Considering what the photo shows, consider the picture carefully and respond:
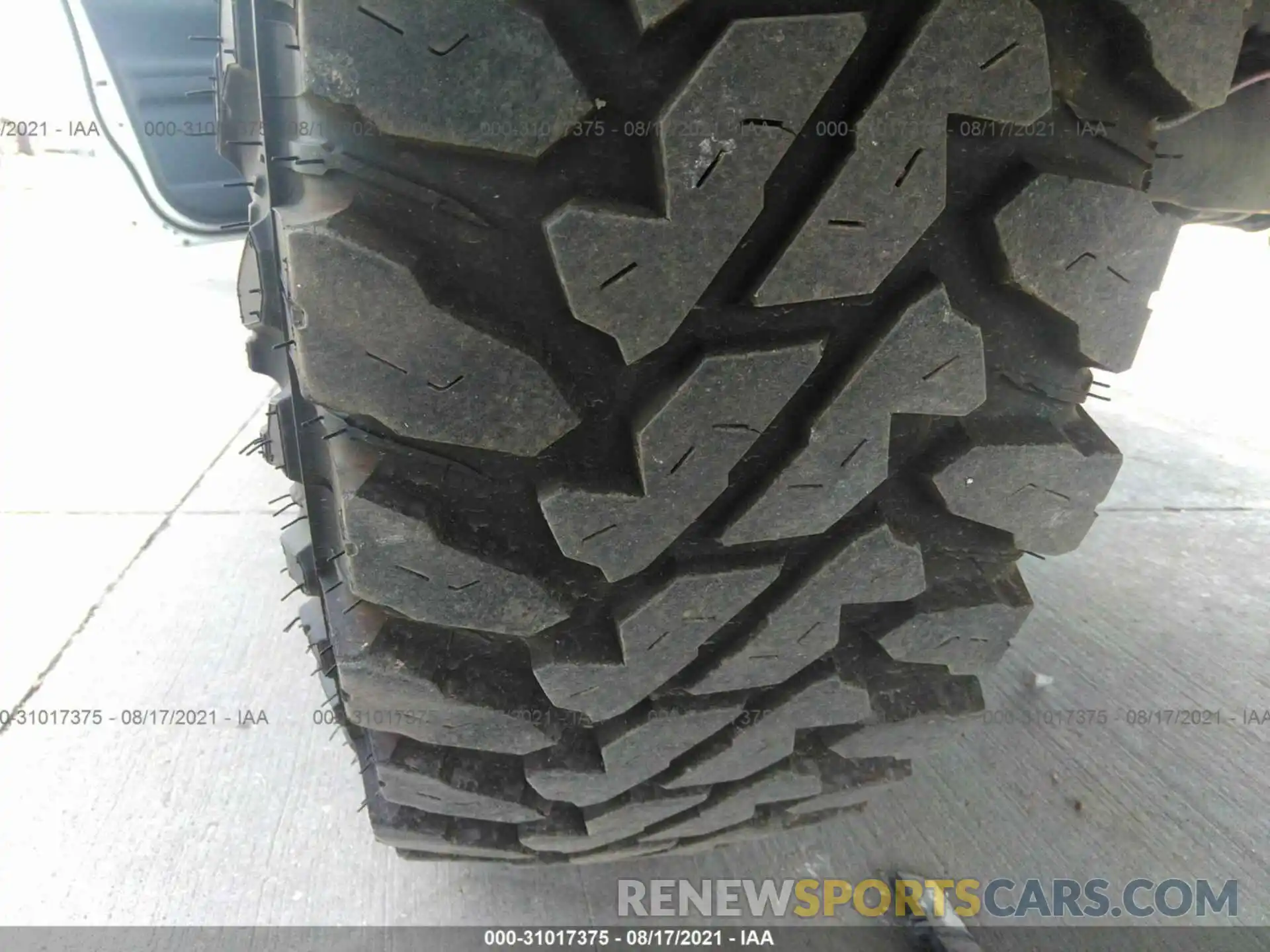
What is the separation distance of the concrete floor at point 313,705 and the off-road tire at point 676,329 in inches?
13.0

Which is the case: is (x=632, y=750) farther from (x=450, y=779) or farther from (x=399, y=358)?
(x=399, y=358)

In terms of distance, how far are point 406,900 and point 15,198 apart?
612 centimetres

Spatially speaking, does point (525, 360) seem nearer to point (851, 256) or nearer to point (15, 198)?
point (851, 256)

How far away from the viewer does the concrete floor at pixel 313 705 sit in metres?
0.89

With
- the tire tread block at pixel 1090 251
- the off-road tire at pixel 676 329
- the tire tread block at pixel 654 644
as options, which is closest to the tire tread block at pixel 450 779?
the off-road tire at pixel 676 329

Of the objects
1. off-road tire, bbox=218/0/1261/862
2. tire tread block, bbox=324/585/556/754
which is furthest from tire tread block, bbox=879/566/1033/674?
tire tread block, bbox=324/585/556/754

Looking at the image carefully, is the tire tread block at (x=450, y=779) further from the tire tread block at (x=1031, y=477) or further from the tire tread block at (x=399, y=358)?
the tire tread block at (x=1031, y=477)

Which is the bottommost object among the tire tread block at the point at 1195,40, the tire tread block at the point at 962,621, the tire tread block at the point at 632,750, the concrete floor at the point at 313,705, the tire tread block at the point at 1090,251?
the concrete floor at the point at 313,705

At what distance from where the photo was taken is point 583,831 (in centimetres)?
75

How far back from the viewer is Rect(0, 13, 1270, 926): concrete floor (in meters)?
0.89

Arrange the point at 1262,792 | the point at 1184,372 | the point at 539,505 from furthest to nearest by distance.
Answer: the point at 1184,372 < the point at 1262,792 < the point at 539,505

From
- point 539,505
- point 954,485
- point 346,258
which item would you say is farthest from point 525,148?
point 954,485

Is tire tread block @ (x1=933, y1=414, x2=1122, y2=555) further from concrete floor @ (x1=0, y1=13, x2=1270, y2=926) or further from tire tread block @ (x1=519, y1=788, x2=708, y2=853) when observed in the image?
concrete floor @ (x1=0, y1=13, x2=1270, y2=926)

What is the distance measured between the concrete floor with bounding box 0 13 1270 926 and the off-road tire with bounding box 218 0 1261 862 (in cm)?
33
